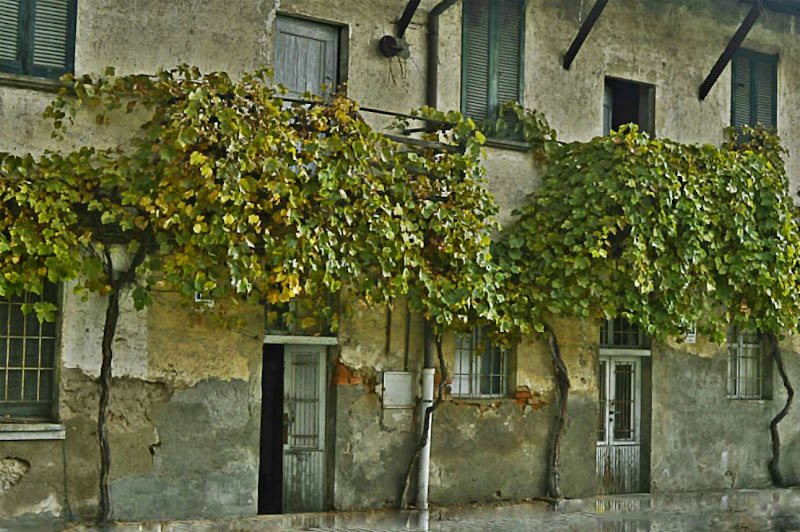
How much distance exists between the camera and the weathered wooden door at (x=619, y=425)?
47.5 ft

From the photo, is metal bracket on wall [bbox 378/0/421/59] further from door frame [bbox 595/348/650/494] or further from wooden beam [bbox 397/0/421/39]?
door frame [bbox 595/348/650/494]

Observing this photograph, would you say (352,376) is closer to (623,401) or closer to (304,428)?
(304,428)

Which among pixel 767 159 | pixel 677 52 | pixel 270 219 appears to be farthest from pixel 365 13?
pixel 767 159

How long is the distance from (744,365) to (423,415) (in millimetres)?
5625

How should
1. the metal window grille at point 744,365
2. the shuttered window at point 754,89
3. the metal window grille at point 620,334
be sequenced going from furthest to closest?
1. the shuttered window at point 754,89
2. the metal window grille at point 744,365
3. the metal window grille at point 620,334

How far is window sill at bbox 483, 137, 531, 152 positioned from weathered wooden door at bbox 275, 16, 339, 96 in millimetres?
2029

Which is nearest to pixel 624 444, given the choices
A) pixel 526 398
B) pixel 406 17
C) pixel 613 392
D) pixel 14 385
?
pixel 613 392

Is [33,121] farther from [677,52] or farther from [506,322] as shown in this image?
[677,52]

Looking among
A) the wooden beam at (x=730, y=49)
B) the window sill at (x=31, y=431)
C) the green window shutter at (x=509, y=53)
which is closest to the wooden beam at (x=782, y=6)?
the wooden beam at (x=730, y=49)

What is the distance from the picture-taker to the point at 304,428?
40.1ft

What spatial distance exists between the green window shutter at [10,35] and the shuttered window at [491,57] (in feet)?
16.8

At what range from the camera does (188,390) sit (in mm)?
11109

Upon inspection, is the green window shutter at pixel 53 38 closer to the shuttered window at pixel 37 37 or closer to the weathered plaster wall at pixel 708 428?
the shuttered window at pixel 37 37

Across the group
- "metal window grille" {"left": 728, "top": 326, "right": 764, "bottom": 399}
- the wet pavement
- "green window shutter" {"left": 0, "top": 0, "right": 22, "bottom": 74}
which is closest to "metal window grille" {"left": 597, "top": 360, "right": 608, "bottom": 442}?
the wet pavement
